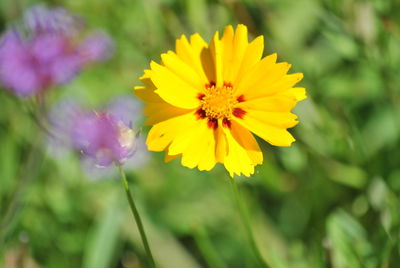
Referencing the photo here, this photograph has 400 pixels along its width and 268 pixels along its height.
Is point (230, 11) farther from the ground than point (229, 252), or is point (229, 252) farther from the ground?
point (230, 11)

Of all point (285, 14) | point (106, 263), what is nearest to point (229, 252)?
point (106, 263)

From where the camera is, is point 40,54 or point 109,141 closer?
point 109,141

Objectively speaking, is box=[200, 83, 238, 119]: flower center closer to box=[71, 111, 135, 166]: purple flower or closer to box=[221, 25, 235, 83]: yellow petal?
box=[221, 25, 235, 83]: yellow petal

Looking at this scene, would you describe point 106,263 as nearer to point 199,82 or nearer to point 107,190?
point 107,190

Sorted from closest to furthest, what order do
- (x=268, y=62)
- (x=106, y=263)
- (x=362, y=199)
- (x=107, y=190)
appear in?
(x=268, y=62)
(x=106, y=263)
(x=362, y=199)
(x=107, y=190)

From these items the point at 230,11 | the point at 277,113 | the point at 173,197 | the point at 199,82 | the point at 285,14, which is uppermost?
the point at 285,14

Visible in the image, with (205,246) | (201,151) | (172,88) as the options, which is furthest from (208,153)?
(205,246)

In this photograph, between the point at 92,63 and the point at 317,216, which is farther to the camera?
the point at 92,63

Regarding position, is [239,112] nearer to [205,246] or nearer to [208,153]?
[208,153]
